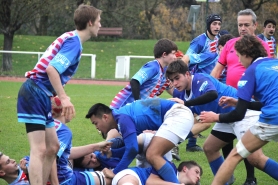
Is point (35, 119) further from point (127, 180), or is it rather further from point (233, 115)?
point (233, 115)

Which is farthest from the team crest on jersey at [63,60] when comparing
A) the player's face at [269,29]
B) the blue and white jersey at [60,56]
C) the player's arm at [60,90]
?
the player's face at [269,29]

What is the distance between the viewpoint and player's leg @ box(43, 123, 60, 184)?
5309mm

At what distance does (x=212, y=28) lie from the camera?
967 cm

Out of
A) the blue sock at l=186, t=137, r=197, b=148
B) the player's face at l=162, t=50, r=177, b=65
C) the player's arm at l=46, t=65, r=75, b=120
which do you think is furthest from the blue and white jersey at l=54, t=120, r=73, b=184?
the blue sock at l=186, t=137, r=197, b=148

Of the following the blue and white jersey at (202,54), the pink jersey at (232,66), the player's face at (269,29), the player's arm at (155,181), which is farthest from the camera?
the player's face at (269,29)

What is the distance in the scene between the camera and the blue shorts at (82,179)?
18.7ft

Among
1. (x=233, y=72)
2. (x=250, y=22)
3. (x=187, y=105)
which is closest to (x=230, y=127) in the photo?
Result: (x=187, y=105)

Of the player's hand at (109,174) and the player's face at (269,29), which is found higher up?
the player's face at (269,29)

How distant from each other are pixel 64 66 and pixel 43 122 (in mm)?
571

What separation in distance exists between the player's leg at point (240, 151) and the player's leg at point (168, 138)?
21.5 inches

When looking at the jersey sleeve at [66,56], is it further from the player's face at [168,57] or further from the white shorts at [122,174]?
the player's face at [168,57]

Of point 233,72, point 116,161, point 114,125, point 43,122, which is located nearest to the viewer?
point 43,122

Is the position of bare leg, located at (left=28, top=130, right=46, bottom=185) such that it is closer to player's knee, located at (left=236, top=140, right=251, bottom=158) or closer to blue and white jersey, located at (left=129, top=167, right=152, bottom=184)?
blue and white jersey, located at (left=129, top=167, right=152, bottom=184)

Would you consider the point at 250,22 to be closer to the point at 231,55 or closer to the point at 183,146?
the point at 231,55
